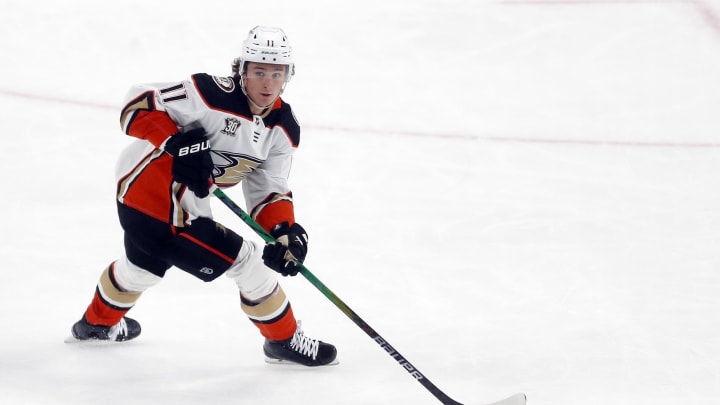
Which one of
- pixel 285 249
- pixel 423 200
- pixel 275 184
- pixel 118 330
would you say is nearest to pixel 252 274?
pixel 285 249

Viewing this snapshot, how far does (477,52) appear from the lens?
5625 millimetres

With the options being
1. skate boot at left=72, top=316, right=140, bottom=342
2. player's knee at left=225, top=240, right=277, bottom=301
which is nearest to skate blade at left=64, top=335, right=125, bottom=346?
skate boot at left=72, top=316, right=140, bottom=342

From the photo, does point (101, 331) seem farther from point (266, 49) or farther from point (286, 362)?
point (266, 49)

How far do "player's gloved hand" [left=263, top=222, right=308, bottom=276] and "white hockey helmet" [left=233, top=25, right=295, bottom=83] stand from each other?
46 cm

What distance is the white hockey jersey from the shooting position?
2760 millimetres

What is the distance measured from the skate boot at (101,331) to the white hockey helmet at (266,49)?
91 centimetres

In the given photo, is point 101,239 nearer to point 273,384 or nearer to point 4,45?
point 273,384

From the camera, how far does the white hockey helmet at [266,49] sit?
274cm

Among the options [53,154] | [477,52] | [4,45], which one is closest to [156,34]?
[4,45]

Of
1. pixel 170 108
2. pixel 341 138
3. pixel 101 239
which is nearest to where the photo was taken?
pixel 170 108

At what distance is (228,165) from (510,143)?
2.22m

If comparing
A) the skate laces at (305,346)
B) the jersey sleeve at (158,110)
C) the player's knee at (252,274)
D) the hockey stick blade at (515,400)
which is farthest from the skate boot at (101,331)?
the hockey stick blade at (515,400)

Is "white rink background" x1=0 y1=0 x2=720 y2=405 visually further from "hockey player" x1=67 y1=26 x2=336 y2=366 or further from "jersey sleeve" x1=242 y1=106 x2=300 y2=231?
"jersey sleeve" x1=242 y1=106 x2=300 y2=231

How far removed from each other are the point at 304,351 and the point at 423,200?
1.43 metres
